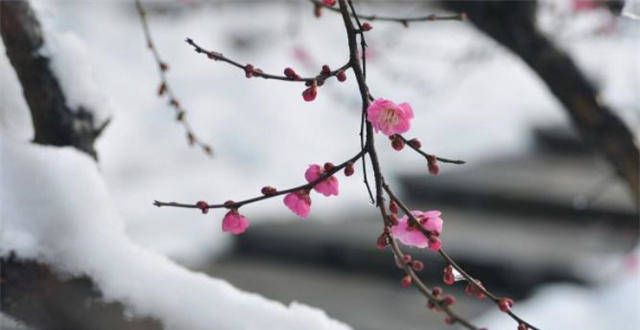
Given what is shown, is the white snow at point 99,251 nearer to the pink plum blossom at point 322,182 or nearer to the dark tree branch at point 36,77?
the dark tree branch at point 36,77

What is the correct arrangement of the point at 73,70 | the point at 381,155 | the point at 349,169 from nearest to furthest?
the point at 349,169
the point at 73,70
the point at 381,155

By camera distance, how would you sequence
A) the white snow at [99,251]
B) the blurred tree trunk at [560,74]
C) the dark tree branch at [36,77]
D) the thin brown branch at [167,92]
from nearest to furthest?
1. the white snow at [99,251]
2. the dark tree branch at [36,77]
3. the thin brown branch at [167,92]
4. the blurred tree trunk at [560,74]

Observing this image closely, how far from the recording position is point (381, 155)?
12.7 feet

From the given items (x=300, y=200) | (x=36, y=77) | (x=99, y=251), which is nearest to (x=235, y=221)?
(x=300, y=200)

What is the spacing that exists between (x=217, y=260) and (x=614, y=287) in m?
1.50

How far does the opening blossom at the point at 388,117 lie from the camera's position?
2.06 ft

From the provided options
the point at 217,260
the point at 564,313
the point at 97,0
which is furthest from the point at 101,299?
the point at 97,0

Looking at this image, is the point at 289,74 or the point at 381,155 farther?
the point at 381,155

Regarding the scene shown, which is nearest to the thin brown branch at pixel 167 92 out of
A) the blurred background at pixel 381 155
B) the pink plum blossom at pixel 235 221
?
the pink plum blossom at pixel 235 221

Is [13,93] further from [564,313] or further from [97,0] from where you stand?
[97,0]

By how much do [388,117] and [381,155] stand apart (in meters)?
3.24

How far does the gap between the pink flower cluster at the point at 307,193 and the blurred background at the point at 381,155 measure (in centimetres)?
93

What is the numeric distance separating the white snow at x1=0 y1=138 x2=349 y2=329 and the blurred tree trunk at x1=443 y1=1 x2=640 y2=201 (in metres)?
0.82

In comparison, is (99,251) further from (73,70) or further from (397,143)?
(397,143)
